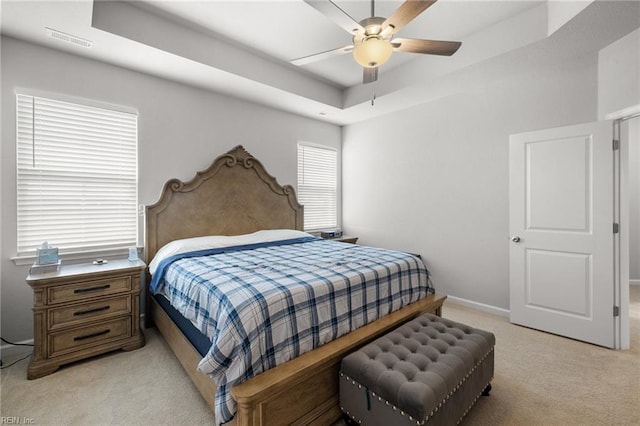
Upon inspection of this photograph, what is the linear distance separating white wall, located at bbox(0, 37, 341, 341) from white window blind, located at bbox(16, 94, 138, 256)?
0.08 meters

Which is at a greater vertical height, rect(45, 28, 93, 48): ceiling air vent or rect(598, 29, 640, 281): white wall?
rect(45, 28, 93, 48): ceiling air vent

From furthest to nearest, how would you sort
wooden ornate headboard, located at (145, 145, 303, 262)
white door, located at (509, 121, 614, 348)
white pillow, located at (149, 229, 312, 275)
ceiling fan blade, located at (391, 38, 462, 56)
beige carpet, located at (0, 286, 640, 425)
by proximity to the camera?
wooden ornate headboard, located at (145, 145, 303, 262)
white pillow, located at (149, 229, 312, 275)
white door, located at (509, 121, 614, 348)
ceiling fan blade, located at (391, 38, 462, 56)
beige carpet, located at (0, 286, 640, 425)

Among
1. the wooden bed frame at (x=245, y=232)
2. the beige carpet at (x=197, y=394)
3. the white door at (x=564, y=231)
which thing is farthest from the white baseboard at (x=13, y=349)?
the white door at (x=564, y=231)

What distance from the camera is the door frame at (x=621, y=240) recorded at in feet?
8.42

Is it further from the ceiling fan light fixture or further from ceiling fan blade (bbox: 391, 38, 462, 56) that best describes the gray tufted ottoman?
ceiling fan blade (bbox: 391, 38, 462, 56)

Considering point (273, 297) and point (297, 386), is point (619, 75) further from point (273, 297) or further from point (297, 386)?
point (297, 386)

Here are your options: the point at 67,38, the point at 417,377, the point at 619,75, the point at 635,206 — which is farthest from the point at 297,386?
the point at 635,206

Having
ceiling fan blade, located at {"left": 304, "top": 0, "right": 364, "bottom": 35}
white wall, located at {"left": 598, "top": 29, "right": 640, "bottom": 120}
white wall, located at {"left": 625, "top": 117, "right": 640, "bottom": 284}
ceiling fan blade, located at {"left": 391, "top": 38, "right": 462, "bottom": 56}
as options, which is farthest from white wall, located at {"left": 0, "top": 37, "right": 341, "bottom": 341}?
white wall, located at {"left": 625, "top": 117, "right": 640, "bottom": 284}

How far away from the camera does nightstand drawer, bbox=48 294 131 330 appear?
2.27m

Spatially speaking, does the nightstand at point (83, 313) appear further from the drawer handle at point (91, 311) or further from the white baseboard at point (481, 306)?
the white baseboard at point (481, 306)

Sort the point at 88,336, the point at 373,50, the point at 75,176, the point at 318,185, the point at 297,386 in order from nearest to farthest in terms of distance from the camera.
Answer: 1. the point at 297,386
2. the point at 373,50
3. the point at 88,336
4. the point at 75,176
5. the point at 318,185

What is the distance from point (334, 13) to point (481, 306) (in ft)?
11.7

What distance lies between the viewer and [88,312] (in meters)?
2.41

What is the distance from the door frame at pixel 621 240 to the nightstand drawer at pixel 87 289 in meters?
4.41
